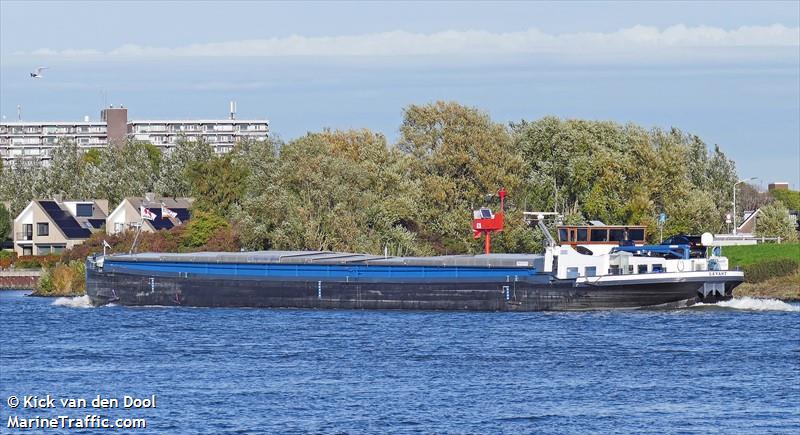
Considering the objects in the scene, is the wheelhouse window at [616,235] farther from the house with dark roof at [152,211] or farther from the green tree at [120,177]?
the green tree at [120,177]

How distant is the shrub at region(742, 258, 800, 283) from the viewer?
91062mm

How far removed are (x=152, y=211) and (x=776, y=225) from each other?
54.7 m

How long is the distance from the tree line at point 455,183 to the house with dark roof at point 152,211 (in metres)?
22.3

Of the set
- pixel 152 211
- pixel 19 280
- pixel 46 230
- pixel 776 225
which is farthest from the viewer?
pixel 46 230

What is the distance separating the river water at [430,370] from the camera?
39.6 meters

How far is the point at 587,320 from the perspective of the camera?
66688 millimetres

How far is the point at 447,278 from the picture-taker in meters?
76.4

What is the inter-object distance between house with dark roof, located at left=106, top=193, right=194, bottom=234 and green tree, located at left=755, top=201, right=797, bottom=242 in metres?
50.6

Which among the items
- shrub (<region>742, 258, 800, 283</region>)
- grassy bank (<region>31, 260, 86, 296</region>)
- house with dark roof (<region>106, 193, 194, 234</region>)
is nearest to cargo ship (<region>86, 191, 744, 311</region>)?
grassy bank (<region>31, 260, 86, 296</region>)

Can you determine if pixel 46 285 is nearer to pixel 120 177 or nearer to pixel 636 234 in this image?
pixel 636 234

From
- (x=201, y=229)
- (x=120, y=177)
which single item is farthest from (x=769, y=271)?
(x=120, y=177)

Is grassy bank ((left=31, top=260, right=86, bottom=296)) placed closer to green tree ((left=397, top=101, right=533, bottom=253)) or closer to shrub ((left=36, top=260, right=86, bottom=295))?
shrub ((left=36, top=260, right=86, bottom=295))

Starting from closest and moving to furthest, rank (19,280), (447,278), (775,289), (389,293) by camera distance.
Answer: (447,278) → (389,293) → (775,289) → (19,280)

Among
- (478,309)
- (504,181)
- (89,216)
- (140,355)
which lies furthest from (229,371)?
(89,216)
